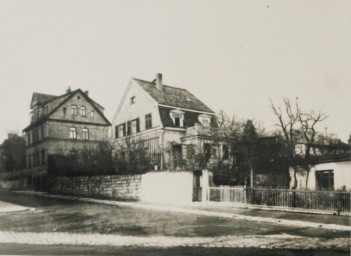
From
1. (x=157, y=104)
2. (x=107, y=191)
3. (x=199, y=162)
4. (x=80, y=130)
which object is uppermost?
(x=157, y=104)

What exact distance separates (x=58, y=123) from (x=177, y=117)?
1415 cm

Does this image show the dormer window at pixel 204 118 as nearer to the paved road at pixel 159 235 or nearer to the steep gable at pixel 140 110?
the steep gable at pixel 140 110

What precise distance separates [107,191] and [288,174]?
8.52 metres

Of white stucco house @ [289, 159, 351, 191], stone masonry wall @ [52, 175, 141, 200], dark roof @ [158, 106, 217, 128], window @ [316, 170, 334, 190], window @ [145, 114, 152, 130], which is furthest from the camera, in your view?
window @ [145, 114, 152, 130]

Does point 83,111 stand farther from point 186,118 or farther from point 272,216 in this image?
point 186,118

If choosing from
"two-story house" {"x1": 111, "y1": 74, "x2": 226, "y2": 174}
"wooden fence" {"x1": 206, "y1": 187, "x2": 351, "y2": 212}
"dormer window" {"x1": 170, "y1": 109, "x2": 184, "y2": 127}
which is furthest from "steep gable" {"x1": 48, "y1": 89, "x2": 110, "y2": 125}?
"dormer window" {"x1": 170, "y1": 109, "x2": 184, "y2": 127}

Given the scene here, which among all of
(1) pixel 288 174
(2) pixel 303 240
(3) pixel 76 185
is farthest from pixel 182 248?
(3) pixel 76 185

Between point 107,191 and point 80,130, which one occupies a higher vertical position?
point 80,130

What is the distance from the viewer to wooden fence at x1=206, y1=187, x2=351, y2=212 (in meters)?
9.62

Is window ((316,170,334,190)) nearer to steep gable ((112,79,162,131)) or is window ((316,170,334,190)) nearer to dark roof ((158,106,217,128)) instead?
dark roof ((158,106,217,128))

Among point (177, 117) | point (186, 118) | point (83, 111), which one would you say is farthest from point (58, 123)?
point (186, 118)

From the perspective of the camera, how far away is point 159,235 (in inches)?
279

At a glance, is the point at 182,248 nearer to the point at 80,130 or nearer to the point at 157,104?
the point at 80,130

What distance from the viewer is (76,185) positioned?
1952 cm
